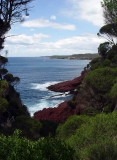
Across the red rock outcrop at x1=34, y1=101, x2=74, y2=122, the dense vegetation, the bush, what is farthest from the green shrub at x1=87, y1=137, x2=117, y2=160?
the red rock outcrop at x1=34, y1=101, x2=74, y2=122

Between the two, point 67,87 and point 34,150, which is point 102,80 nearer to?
point 34,150

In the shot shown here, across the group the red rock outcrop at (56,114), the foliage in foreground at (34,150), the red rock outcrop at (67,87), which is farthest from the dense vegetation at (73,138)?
the red rock outcrop at (67,87)

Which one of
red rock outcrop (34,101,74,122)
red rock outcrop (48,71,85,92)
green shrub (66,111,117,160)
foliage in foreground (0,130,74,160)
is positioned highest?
foliage in foreground (0,130,74,160)

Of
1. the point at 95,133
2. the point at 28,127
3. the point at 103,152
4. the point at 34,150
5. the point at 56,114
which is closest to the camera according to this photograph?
the point at 34,150

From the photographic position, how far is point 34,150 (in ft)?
13.4

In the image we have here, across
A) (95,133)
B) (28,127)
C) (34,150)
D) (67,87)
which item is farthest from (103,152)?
(67,87)

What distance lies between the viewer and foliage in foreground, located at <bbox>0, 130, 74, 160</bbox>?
12.6ft

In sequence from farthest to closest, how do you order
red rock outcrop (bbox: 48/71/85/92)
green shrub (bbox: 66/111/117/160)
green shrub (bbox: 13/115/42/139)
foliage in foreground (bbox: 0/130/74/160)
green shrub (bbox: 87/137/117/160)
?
red rock outcrop (bbox: 48/71/85/92) → green shrub (bbox: 13/115/42/139) → green shrub (bbox: 66/111/117/160) → green shrub (bbox: 87/137/117/160) → foliage in foreground (bbox: 0/130/74/160)

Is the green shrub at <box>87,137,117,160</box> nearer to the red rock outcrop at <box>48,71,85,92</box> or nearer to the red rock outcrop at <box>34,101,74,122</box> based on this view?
the red rock outcrop at <box>34,101,74,122</box>

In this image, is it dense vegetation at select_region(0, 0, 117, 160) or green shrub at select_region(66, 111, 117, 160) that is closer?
dense vegetation at select_region(0, 0, 117, 160)

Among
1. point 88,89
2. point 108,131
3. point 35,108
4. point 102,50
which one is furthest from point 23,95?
point 108,131

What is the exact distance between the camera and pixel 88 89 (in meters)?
19.4

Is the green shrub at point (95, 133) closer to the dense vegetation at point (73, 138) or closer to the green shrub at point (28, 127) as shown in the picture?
the dense vegetation at point (73, 138)

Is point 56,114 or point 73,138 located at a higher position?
point 73,138
